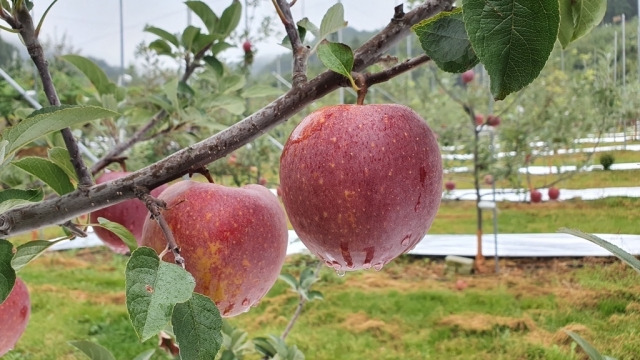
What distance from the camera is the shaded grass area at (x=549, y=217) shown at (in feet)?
2.59

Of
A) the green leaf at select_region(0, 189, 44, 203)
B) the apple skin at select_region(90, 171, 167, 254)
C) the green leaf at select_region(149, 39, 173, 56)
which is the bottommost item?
the apple skin at select_region(90, 171, 167, 254)

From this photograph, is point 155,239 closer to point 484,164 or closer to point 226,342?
point 226,342

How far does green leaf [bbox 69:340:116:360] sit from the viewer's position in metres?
0.46

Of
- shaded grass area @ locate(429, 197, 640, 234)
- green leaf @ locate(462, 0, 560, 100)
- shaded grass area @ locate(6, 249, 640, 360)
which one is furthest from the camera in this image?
shaded grass area @ locate(6, 249, 640, 360)

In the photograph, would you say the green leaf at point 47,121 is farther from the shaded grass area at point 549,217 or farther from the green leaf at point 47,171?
the shaded grass area at point 549,217

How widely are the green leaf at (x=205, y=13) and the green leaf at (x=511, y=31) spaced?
48 centimetres

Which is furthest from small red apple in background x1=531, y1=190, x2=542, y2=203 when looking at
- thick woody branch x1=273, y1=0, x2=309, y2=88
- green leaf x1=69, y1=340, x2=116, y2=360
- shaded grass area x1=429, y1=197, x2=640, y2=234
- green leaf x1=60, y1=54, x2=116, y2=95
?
thick woody branch x1=273, y1=0, x2=309, y2=88

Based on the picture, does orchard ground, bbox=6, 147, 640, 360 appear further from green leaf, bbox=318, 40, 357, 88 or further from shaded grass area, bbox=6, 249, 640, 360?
green leaf, bbox=318, 40, 357, 88

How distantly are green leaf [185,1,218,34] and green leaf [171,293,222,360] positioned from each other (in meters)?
0.43

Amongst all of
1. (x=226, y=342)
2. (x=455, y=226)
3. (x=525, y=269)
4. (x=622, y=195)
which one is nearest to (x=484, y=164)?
(x=455, y=226)

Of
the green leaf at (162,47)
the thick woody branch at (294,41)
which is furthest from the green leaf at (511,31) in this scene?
the green leaf at (162,47)

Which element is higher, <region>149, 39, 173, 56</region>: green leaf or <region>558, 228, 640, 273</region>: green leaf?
<region>149, 39, 173, 56</region>: green leaf

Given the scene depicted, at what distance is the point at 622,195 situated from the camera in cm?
87

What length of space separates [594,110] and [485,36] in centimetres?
232
